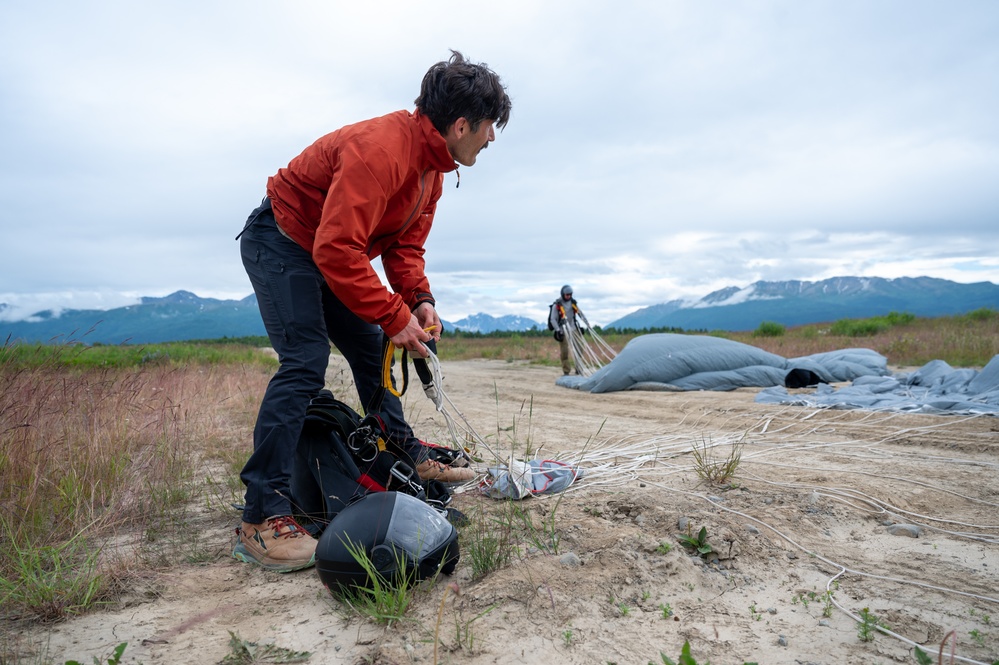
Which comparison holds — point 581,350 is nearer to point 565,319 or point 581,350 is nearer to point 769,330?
point 565,319

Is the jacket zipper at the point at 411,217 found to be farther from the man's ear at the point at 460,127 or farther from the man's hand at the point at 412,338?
the man's hand at the point at 412,338

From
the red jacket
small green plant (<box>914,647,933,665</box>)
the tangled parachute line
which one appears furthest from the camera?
the tangled parachute line

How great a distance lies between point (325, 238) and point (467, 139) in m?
0.68

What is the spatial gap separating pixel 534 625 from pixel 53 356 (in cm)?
305

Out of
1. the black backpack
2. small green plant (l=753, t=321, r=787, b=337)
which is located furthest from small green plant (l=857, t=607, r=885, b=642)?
small green plant (l=753, t=321, r=787, b=337)

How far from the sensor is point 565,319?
9.42 m

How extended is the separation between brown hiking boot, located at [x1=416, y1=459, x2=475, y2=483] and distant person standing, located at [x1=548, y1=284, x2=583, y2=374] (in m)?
6.42

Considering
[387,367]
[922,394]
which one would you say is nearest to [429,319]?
[387,367]

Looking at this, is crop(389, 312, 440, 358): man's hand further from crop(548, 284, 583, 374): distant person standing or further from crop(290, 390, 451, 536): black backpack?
crop(548, 284, 583, 374): distant person standing

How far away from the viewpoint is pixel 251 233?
90.5 inches

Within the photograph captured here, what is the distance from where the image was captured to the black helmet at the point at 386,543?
173cm

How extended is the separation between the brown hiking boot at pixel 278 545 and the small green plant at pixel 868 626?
167 cm

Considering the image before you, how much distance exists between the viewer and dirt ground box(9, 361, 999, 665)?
5.00 feet

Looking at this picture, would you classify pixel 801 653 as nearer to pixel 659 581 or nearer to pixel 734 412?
pixel 659 581
